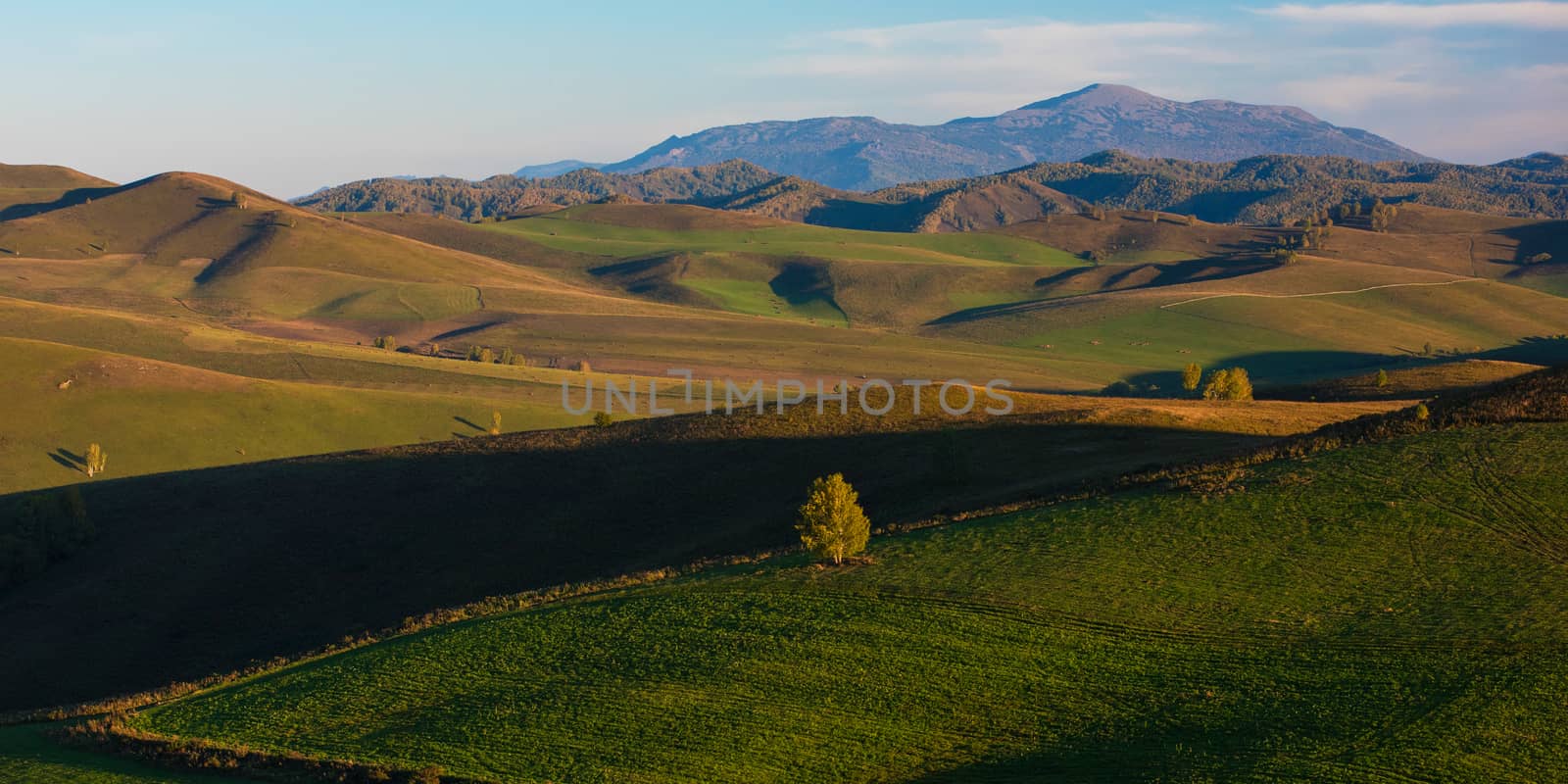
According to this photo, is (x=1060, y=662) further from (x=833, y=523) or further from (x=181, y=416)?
(x=181, y=416)

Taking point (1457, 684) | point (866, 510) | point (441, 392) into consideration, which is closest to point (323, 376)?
point (441, 392)

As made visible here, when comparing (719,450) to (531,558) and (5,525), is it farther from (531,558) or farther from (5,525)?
(5,525)

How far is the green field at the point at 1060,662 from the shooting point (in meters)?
30.3

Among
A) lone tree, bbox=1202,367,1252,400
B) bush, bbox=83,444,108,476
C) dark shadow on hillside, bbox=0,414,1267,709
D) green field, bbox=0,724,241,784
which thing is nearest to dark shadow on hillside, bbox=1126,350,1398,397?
lone tree, bbox=1202,367,1252,400

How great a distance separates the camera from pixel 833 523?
45.5 metres

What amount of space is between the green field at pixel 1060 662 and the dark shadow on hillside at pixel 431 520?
44.6 feet

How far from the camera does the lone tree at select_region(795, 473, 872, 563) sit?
45.4 meters

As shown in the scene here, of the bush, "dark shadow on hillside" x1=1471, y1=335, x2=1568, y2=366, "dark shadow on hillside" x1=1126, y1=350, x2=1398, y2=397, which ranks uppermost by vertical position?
"dark shadow on hillside" x1=1471, y1=335, x2=1568, y2=366

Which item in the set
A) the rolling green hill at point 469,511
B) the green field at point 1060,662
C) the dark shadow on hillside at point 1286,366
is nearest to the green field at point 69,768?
the green field at point 1060,662

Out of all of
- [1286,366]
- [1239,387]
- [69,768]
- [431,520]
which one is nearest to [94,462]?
[431,520]

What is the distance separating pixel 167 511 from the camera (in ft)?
A: 237

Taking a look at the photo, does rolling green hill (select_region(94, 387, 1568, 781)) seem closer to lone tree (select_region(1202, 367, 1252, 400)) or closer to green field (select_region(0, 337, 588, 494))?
lone tree (select_region(1202, 367, 1252, 400))

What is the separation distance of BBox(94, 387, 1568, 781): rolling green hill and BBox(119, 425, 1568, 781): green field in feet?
0.32

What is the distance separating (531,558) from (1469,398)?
4729 cm
